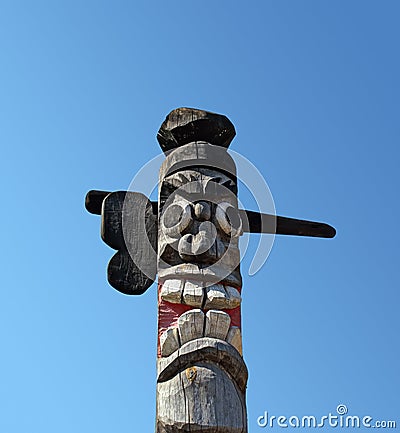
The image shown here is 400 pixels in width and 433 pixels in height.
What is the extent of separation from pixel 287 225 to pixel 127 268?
1772mm

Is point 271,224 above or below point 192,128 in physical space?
below

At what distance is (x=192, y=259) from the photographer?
547 cm

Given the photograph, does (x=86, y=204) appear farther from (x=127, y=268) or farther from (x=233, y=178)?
(x=233, y=178)

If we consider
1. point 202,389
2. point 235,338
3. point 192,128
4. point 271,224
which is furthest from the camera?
point 271,224

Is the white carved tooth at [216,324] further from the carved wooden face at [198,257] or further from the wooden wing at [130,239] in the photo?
the wooden wing at [130,239]

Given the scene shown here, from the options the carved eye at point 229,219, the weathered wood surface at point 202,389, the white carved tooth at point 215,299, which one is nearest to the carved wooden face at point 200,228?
the carved eye at point 229,219

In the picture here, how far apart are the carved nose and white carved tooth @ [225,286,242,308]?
0.30 metres

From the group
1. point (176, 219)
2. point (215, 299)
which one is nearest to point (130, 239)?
point (176, 219)

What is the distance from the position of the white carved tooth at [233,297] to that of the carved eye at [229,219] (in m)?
0.52

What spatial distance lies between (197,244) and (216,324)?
702 millimetres

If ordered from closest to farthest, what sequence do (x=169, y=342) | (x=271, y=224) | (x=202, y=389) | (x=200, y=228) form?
1. (x=202, y=389)
2. (x=169, y=342)
3. (x=200, y=228)
4. (x=271, y=224)

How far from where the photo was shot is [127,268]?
18.7 feet

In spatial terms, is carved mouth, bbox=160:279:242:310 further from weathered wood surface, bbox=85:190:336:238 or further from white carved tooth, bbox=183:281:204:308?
A: weathered wood surface, bbox=85:190:336:238

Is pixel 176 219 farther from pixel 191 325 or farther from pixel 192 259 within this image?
pixel 191 325
